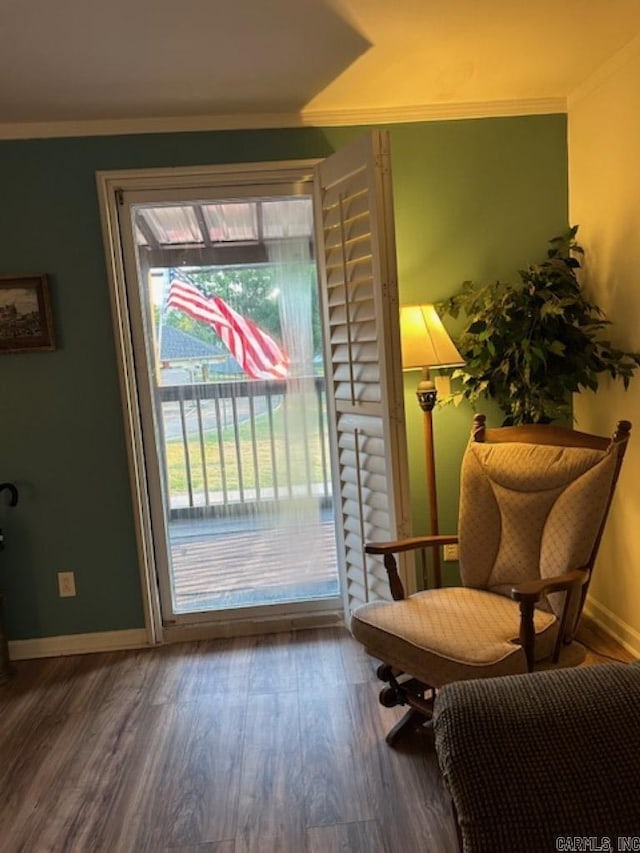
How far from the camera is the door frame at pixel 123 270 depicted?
2.77 meters

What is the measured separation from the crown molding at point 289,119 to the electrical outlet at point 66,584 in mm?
1919

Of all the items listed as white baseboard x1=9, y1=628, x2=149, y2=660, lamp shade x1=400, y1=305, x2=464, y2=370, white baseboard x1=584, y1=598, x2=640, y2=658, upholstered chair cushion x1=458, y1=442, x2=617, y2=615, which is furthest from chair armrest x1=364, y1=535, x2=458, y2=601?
white baseboard x1=9, y1=628, x2=149, y2=660

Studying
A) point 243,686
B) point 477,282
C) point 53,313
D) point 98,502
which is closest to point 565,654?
point 243,686

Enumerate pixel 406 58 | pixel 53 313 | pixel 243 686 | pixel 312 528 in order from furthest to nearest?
1. pixel 312 528
2. pixel 53 313
3. pixel 243 686
4. pixel 406 58

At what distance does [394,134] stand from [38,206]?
5.16 ft

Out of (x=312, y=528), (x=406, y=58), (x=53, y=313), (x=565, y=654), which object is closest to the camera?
(x=565, y=654)

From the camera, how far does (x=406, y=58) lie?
232cm

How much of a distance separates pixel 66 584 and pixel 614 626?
8.08 feet

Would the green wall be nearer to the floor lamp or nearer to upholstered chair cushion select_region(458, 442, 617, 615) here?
the floor lamp

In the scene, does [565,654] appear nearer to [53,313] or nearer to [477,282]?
[477,282]

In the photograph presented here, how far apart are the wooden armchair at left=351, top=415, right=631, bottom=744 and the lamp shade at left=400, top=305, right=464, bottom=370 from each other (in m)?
0.31

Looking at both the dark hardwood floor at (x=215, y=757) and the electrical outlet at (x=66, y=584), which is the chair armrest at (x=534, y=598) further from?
the electrical outlet at (x=66, y=584)

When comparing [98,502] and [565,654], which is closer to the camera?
[565,654]

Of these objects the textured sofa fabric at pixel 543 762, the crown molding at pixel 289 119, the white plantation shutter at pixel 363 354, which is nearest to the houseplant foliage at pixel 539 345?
the white plantation shutter at pixel 363 354
